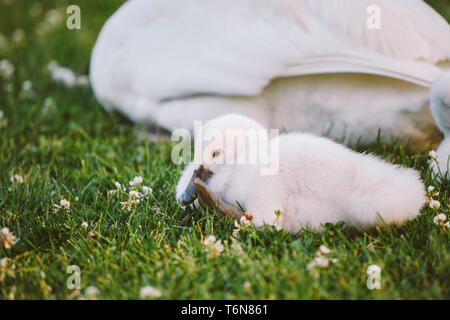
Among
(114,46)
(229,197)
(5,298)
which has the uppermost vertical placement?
(114,46)

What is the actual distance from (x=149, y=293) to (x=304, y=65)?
5.03 feet

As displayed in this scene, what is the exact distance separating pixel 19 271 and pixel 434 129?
2175 mm

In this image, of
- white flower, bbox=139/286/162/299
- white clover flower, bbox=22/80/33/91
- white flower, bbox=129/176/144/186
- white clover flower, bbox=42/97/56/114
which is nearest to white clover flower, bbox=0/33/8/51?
white clover flower, bbox=22/80/33/91

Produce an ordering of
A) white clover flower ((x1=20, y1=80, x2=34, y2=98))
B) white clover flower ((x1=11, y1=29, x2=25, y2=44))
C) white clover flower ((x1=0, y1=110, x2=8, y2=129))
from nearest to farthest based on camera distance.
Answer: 1. white clover flower ((x1=0, y1=110, x2=8, y2=129))
2. white clover flower ((x1=20, y1=80, x2=34, y2=98))
3. white clover flower ((x1=11, y1=29, x2=25, y2=44))

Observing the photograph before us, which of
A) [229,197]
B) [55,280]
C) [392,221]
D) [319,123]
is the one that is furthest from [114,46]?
[392,221]

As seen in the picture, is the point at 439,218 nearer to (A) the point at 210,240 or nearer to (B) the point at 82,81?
(A) the point at 210,240

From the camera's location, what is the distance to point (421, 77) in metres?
2.44

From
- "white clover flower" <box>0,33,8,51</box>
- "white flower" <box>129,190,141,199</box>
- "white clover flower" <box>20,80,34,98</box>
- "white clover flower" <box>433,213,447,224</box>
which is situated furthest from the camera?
"white clover flower" <box>0,33,8,51</box>

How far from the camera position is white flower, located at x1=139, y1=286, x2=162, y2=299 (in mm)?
1640

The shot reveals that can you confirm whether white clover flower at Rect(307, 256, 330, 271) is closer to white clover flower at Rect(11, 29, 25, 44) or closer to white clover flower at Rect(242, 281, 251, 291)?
white clover flower at Rect(242, 281, 251, 291)

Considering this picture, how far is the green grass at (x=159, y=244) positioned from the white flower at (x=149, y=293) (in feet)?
0.17

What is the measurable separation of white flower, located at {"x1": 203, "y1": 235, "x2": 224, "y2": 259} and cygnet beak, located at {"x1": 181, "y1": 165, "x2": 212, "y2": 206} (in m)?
0.27

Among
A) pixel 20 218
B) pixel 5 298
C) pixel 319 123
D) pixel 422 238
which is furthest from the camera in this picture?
pixel 319 123

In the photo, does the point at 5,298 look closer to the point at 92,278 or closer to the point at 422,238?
the point at 92,278
